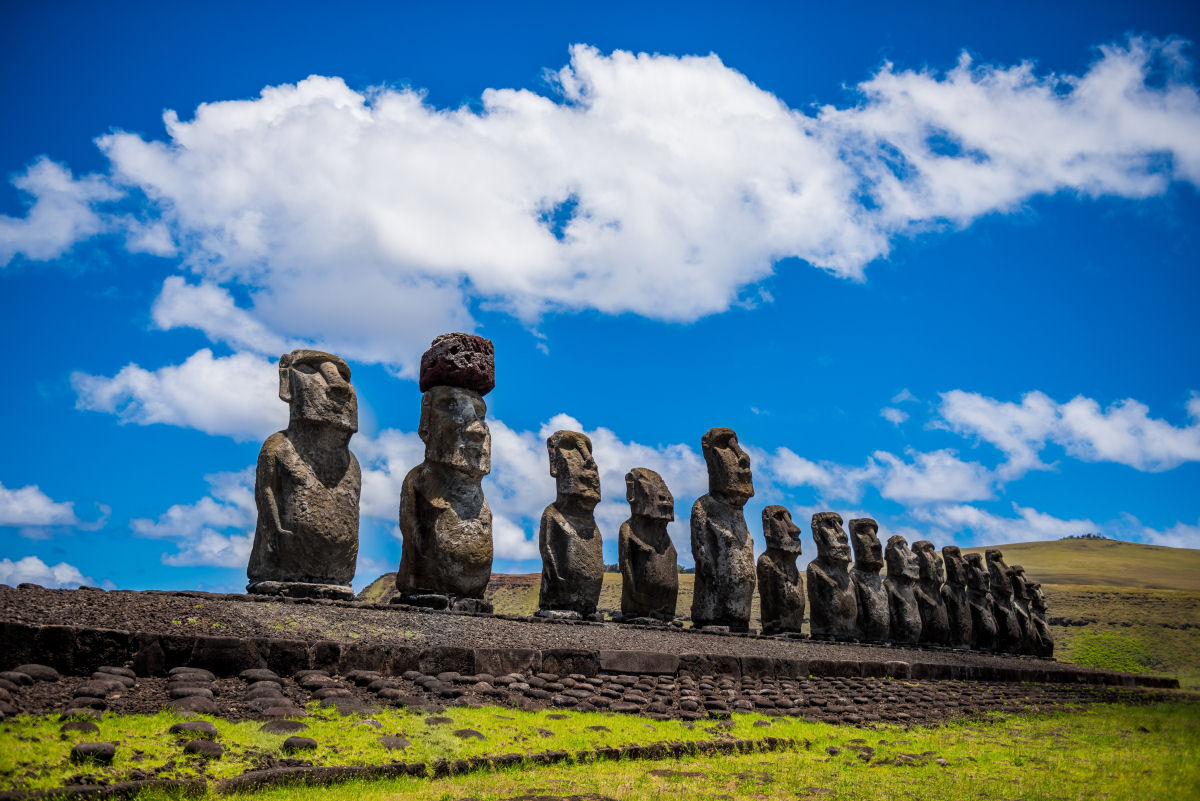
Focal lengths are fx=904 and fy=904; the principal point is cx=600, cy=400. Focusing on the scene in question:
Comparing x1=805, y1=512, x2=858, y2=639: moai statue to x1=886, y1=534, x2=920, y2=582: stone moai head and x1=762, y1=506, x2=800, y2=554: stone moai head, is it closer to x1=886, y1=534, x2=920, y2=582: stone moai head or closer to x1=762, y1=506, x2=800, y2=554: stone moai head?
x1=762, y1=506, x2=800, y2=554: stone moai head

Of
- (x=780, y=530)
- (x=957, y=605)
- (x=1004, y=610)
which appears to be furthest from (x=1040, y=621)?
(x=780, y=530)

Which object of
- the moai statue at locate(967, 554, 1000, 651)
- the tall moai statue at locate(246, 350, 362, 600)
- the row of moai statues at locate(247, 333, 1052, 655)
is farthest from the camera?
the moai statue at locate(967, 554, 1000, 651)

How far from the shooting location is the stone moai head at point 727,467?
18.7 metres

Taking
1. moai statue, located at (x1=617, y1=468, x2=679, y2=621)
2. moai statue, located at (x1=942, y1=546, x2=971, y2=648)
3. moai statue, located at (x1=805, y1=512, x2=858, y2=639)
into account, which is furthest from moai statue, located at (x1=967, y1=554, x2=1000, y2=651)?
moai statue, located at (x1=617, y1=468, x2=679, y2=621)

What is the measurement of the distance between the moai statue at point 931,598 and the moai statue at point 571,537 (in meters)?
13.4

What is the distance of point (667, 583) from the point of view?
1728 centimetres

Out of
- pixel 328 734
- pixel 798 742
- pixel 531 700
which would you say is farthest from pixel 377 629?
pixel 798 742

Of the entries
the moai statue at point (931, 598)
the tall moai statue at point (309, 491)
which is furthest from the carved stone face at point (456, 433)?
the moai statue at point (931, 598)

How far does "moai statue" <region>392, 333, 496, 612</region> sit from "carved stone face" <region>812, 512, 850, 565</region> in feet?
35.2

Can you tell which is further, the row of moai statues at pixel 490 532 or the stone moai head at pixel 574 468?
the stone moai head at pixel 574 468

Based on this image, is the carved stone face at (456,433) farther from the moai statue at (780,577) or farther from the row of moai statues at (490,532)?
the moai statue at (780,577)

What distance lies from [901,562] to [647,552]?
1083 cm

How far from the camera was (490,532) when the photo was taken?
13711mm

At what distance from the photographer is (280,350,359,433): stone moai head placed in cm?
1245
